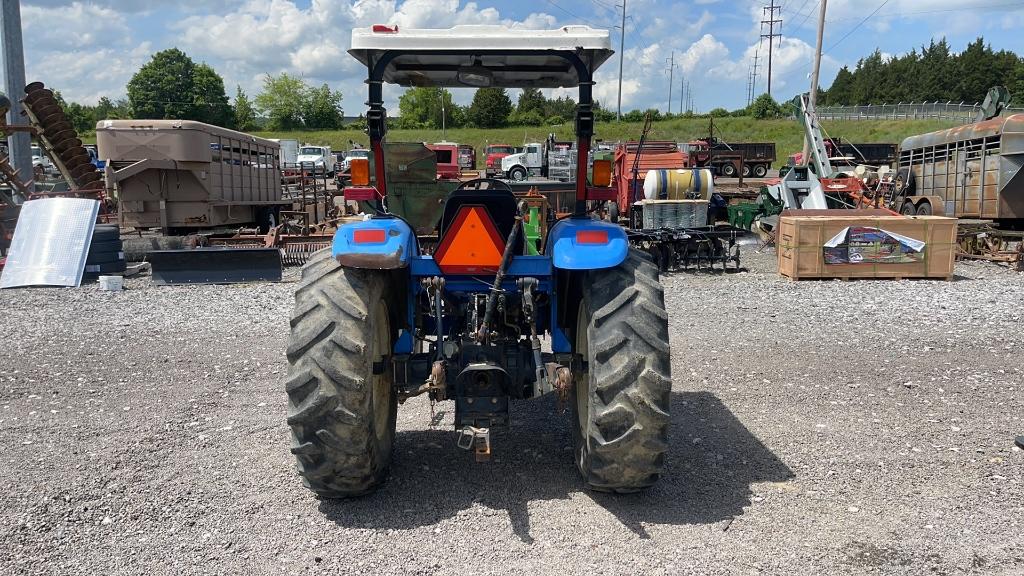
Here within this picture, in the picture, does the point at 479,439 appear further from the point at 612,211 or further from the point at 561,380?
the point at 612,211

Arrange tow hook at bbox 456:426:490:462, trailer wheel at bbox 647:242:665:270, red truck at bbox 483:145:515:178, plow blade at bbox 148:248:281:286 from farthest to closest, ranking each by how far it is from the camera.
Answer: red truck at bbox 483:145:515:178
trailer wheel at bbox 647:242:665:270
plow blade at bbox 148:248:281:286
tow hook at bbox 456:426:490:462

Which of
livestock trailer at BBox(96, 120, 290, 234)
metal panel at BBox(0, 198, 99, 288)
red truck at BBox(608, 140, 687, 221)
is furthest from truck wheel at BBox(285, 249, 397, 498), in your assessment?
red truck at BBox(608, 140, 687, 221)

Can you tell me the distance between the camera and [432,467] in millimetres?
4652

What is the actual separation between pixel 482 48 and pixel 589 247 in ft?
3.89

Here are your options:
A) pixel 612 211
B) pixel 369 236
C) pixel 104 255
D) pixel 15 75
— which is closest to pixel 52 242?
pixel 104 255

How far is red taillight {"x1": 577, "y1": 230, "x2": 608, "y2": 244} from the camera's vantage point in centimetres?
407

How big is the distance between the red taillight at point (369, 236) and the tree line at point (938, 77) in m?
77.6

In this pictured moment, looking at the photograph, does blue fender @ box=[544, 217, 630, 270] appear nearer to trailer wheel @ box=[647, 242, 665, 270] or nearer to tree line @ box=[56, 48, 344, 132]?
trailer wheel @ box=[647, 242, 665, 270]

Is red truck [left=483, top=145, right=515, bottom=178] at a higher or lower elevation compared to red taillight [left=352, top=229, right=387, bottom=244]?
higher

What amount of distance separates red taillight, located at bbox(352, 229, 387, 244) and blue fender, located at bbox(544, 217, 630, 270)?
90 centimetres

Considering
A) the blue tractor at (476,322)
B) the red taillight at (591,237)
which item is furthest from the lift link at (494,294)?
the red taillight at (591,237)

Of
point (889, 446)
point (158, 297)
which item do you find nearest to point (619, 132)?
point (158, 297)

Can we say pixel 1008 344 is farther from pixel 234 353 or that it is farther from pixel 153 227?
pixel 153 227

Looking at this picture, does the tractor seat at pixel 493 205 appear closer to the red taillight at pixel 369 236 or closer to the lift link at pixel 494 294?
the lift link at pixel 494 294
